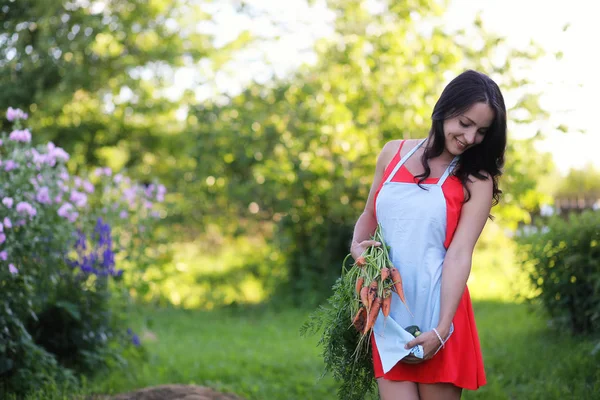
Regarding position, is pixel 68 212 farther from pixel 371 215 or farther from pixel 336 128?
pixel 336 128

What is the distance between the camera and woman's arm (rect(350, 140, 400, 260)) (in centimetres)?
300

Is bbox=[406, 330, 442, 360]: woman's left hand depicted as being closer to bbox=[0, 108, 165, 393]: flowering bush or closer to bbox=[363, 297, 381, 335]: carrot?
bbox=[363, 297, 381, 335]: carrot

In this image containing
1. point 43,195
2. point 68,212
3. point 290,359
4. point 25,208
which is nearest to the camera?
point 25,208

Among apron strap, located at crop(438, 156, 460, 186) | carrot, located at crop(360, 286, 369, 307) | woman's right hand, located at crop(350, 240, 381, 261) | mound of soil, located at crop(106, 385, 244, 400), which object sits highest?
apron strap, located at crop(438, 156, 460, 186)

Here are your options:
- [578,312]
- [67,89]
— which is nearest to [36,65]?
[67,89]

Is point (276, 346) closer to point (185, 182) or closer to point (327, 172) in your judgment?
point (327, 172)

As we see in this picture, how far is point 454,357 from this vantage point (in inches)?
108

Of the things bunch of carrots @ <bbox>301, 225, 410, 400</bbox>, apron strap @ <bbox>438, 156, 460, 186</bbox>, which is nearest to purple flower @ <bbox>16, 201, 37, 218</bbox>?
→ bunch of carrots @ <bbox>301, 225, 410, 400</bbox>

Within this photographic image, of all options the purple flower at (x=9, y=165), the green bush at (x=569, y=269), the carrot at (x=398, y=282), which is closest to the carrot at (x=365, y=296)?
the carrot at (x=398, y=282)

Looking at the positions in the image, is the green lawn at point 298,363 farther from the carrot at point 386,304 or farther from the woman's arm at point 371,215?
the carrot at point 386,304

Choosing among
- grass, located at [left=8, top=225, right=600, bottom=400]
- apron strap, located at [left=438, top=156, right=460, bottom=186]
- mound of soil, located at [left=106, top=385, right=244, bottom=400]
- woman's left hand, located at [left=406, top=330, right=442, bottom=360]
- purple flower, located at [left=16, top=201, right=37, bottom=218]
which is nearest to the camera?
woman's left hand, located at [left=406, top=330, right=442, bottom=360]

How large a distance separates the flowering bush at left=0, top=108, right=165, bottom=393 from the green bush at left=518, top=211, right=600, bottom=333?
3.35 m

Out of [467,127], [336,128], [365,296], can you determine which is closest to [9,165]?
[365,296]

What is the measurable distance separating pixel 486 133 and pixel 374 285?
71 cm
